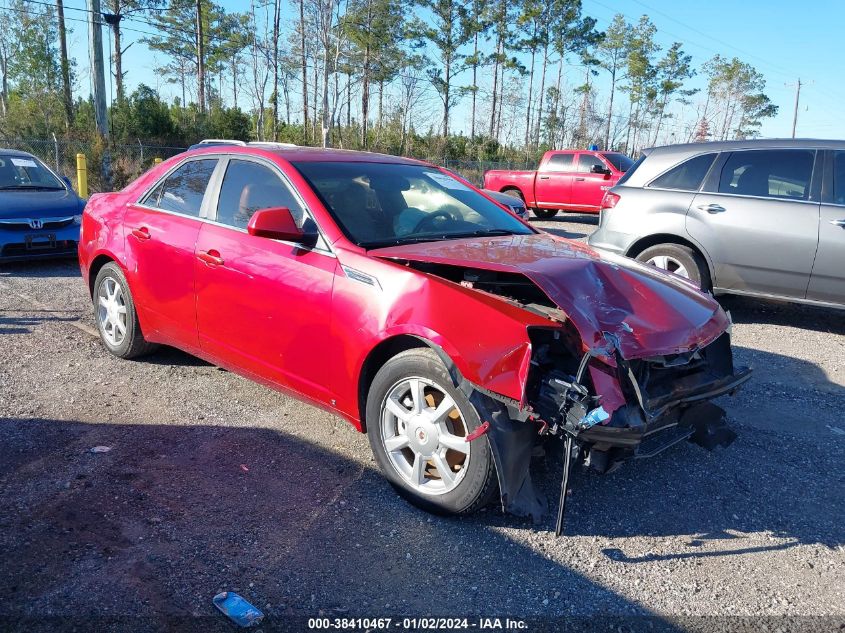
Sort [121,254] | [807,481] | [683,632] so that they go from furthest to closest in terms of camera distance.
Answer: [121,254]
[807,481]
[683,632]

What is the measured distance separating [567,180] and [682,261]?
10195 mm

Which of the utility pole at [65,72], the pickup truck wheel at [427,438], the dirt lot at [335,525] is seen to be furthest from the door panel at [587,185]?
the utility pole at [65,72]

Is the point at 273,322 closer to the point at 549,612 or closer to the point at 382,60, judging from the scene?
the point at 549,612

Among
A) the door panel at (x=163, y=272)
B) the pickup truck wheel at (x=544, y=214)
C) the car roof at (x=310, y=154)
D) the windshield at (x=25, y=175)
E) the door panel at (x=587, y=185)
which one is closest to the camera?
the car roof at (x=310, y=154)

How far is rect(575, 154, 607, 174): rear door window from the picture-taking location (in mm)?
16500

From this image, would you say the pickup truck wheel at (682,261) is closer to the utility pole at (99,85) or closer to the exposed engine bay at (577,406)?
the exposed engine bay at (577,406)

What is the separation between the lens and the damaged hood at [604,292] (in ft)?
9.68

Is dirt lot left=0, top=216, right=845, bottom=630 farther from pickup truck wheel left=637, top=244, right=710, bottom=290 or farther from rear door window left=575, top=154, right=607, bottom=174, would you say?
rear door window left=575, top=154, right=607, bottom=174

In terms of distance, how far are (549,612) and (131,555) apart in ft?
5.67

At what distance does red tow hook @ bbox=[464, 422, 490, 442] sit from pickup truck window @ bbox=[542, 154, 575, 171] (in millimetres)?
14867

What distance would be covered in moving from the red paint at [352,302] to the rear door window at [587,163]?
41.8 feet

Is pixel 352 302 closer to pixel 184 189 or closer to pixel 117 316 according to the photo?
pixel 184 189

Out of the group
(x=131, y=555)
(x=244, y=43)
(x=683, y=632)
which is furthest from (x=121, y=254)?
(x=244, y=43)

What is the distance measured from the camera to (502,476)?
2.85 meters
